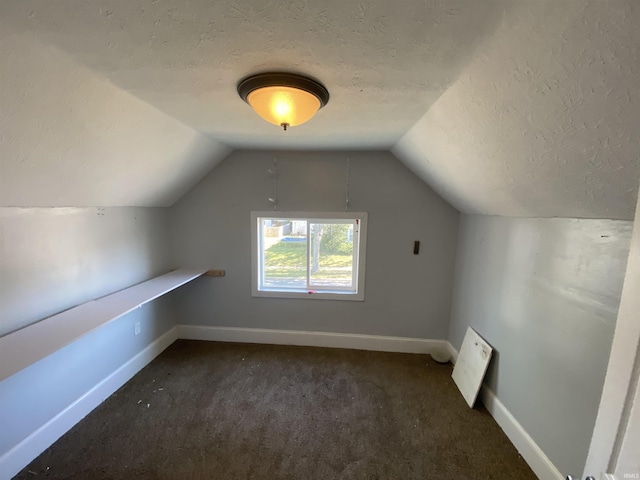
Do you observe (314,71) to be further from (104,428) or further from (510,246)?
(104,428)

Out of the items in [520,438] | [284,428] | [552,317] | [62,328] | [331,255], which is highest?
[331,255]

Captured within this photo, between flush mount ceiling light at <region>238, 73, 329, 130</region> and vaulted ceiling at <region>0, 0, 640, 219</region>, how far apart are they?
0.05m

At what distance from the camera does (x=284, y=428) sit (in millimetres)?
2107

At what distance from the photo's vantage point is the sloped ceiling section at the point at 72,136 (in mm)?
1109

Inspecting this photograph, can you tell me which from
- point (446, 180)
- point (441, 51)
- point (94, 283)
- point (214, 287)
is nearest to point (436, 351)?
point (446, 180)

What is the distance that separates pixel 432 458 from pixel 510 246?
1.53m

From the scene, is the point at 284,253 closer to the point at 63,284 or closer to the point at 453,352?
the point at 63,284

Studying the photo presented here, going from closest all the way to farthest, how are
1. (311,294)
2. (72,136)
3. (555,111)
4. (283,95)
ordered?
(555,111)
(283,95)
(72,136)
(311,294)

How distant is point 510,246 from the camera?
6.97 feet

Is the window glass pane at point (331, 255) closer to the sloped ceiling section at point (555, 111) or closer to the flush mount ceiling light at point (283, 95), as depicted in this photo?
the sloped ceiling section at point (555, 111)

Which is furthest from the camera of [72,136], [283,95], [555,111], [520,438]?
[520,438]

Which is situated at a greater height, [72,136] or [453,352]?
[72,136]

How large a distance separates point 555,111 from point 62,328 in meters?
2.61

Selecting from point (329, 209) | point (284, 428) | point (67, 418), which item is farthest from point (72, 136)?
point (284, 428)
